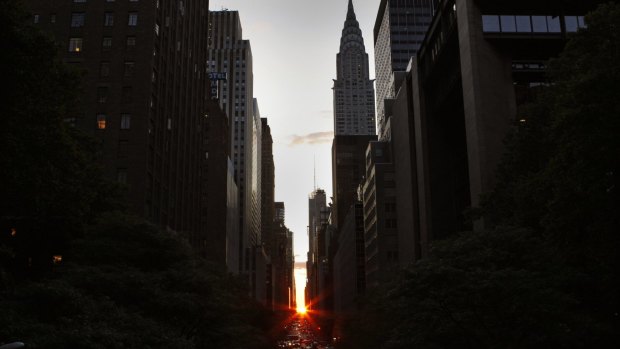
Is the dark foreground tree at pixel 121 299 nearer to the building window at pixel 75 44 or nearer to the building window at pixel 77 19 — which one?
the building window at pixel 75 44

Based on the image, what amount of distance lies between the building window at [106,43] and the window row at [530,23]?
4557 centimetres

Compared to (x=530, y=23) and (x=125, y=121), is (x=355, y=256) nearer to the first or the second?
(x=125, y=121)

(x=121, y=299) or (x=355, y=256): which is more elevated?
(x=355, y=256)

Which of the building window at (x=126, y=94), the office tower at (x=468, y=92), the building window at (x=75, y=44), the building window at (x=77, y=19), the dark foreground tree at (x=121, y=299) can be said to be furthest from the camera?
the building window at (x=77, y=19)

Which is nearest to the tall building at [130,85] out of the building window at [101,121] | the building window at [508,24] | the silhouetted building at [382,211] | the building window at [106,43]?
the building window at [101,121]

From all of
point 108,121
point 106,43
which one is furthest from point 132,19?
point 108,121

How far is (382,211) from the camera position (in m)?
124

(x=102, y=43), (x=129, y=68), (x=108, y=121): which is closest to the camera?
(x=108, y=121)

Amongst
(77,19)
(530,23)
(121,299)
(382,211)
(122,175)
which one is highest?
(77,19)

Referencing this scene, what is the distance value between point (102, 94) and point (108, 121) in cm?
383

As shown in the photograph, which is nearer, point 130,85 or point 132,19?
point 130,85

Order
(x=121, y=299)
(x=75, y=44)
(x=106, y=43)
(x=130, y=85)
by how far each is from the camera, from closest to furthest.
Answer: (x=121, y=299) → (x=130, y=85) → (x=75, y=44) → (x=106, y=43)

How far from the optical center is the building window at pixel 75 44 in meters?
76.3

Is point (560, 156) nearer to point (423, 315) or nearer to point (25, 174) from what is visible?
point (423, 315)
